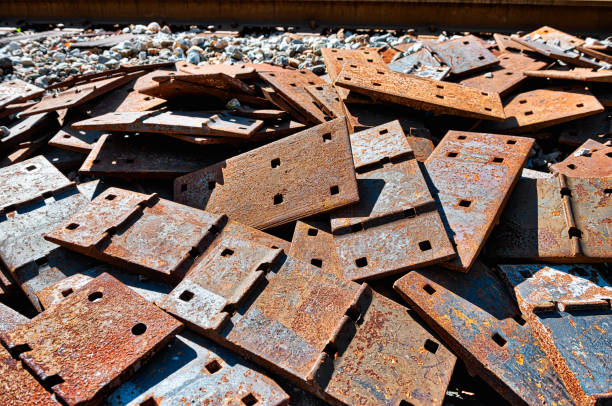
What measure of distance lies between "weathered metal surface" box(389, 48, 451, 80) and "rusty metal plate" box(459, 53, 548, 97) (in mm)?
339

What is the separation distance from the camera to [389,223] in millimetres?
2920

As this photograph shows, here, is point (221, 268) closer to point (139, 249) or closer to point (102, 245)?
point (139, 249)

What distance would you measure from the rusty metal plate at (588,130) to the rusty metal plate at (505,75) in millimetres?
762

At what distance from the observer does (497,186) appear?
3076mm

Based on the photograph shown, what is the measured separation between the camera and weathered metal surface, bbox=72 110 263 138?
3553mm

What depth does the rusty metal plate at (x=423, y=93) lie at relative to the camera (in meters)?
3.91

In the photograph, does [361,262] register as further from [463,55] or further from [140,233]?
[463,55]

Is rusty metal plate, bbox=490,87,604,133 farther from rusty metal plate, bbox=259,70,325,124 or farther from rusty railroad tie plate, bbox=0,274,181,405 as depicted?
rusty railroad tie plate, bbox=0,274,181,405

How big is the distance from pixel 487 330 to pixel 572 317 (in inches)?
19.1

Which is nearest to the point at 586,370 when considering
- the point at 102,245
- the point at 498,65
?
the point at 102,245

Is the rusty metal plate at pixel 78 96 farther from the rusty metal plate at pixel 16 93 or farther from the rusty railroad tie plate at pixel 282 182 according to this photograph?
the rusty railroad tie plate at pixel 282 182

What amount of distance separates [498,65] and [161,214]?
435 cm

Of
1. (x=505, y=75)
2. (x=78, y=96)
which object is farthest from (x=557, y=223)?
(x=78, y=96)

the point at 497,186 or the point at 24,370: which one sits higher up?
the point at 497,186
